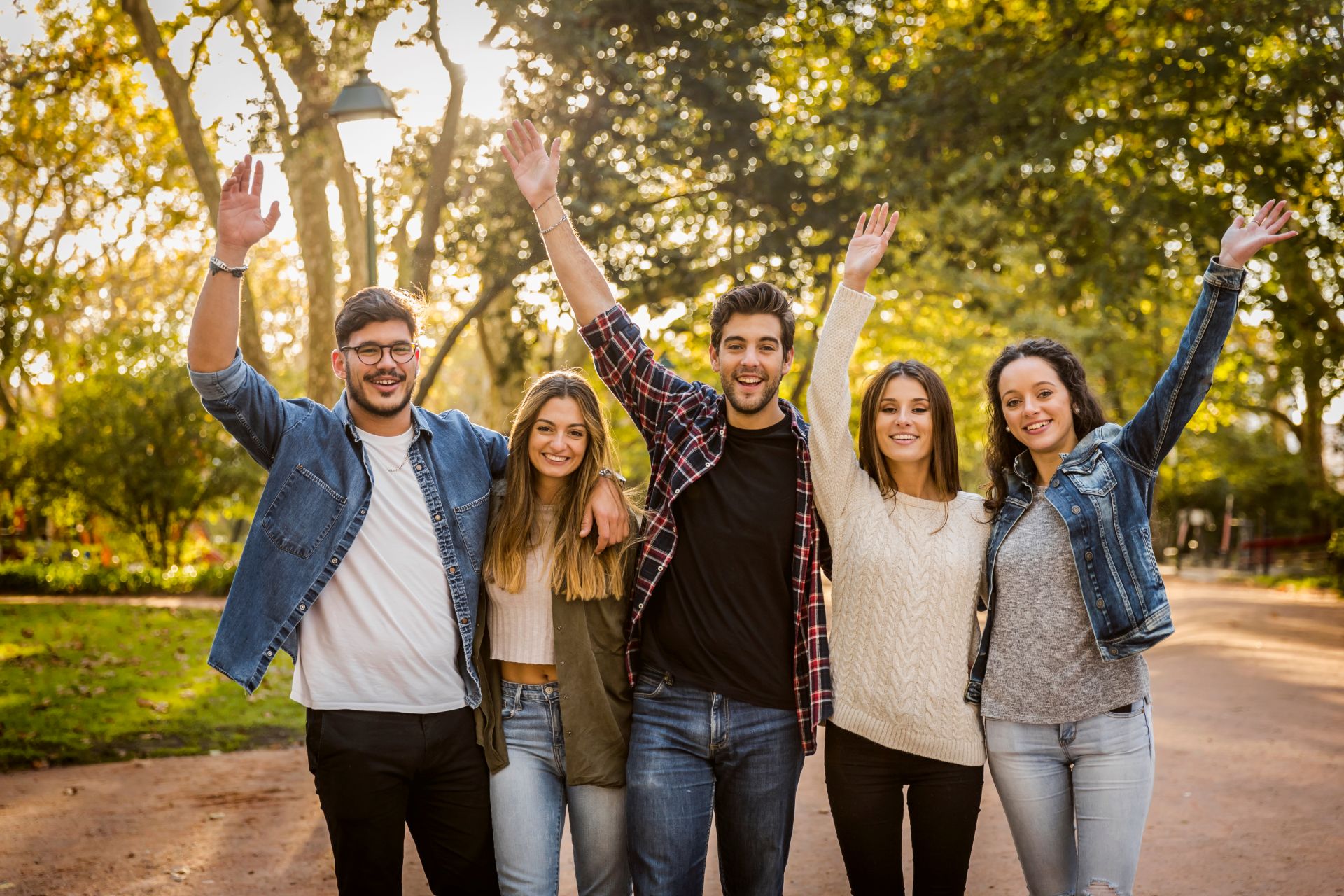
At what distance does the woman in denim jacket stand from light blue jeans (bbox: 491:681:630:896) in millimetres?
1209

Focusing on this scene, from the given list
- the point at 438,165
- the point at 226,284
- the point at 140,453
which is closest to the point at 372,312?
the point at 226,284

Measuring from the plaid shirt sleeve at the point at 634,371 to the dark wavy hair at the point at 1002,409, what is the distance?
3.35 ft

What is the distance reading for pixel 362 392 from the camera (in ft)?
11.3

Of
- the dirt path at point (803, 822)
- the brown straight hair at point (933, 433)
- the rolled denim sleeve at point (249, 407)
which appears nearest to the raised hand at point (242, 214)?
the rolled denim sleeve at point (249, 407)

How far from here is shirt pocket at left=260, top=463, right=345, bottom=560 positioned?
3309 millimetres

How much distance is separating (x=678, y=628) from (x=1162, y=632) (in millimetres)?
1437

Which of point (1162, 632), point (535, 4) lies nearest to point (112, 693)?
point (535, 4)

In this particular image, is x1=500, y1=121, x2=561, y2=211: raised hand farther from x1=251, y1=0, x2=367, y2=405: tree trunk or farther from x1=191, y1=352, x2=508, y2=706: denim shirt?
x1=251, y1=0, x2=367, y2=405: tree trunk

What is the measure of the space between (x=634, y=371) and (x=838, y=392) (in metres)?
0.75

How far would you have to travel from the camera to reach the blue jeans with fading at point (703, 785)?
3289mm

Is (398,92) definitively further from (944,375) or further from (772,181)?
(944,375)

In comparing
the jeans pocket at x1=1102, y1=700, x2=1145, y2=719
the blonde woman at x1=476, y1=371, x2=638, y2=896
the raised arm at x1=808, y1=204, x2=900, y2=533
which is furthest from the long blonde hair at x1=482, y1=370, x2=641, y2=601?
the jeans pocket at x1=1102, y1=700, x2=1145, y2=719

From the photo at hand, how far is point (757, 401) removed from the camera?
3418 mm

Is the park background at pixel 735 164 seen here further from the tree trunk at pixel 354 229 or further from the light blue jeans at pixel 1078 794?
the light blue jeans at pixel 1078 794
